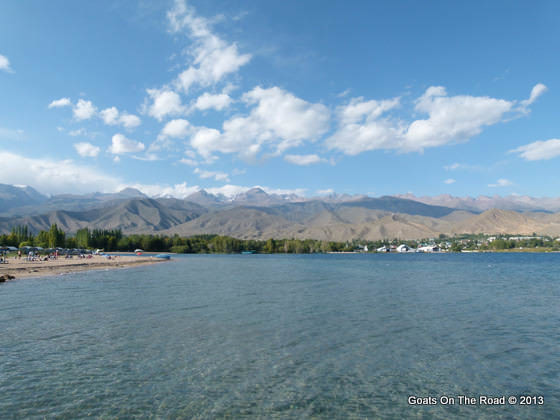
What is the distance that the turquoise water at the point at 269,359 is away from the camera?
14.3 meters

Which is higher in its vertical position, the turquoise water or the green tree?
the green tree

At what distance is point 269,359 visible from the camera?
19.5 m

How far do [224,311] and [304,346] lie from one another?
1320 cm

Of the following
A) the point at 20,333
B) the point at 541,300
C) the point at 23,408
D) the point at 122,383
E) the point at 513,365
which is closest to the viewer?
the point at 23,408

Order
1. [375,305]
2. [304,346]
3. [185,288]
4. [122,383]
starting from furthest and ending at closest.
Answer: [185,288] < [375,305] < [304,346] < [122,383]

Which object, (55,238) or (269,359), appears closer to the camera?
(269,359)

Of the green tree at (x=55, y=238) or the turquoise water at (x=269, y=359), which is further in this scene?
the green tree at (x=55, y=238)


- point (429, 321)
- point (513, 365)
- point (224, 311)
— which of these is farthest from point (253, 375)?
point (429, 321)

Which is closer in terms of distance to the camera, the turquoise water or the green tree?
the turquoise water

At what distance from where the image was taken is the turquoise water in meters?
14.3

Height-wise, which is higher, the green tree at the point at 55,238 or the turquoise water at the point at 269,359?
the green tree at the point at 55,238

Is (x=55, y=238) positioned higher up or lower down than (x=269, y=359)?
higher up

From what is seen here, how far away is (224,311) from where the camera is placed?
1313 inches

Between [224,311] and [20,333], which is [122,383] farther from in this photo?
[224,311]
